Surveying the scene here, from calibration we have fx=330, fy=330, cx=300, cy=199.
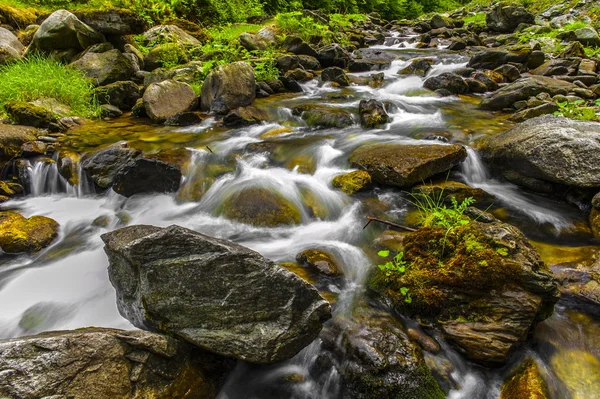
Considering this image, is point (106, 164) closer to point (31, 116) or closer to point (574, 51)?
point (31, 116)

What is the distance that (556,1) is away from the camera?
2138 centimetres

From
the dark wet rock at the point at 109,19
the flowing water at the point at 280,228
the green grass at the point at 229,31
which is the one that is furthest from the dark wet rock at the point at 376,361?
the green grass at the point at 229,31

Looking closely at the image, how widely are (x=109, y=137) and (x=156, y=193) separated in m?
2.48

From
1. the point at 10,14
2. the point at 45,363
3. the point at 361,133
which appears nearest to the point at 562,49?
the point at 361,133

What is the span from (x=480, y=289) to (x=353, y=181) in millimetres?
2753

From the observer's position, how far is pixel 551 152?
14.7 ft

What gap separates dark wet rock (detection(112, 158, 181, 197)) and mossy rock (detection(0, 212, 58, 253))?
1.10 m

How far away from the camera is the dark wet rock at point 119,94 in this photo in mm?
8586

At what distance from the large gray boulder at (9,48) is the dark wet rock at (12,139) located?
15.1ft

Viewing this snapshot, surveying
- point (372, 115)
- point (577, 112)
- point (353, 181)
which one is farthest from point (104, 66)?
point (577, 112)

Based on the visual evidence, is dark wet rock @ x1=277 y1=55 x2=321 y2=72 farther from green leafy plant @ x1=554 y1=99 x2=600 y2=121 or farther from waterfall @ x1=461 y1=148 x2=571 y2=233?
green leafy plant @ x1=554 y1=99 x2=600 y2=121

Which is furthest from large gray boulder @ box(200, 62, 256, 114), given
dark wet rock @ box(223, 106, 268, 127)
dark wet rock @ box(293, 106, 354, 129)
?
dark wet rock @ box(293, 106, 354, 129)

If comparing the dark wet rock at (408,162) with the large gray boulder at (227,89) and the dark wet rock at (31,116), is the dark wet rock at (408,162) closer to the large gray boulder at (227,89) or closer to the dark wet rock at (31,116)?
the large gray boulder at (227,89)

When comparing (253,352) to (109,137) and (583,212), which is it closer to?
(583,212)
